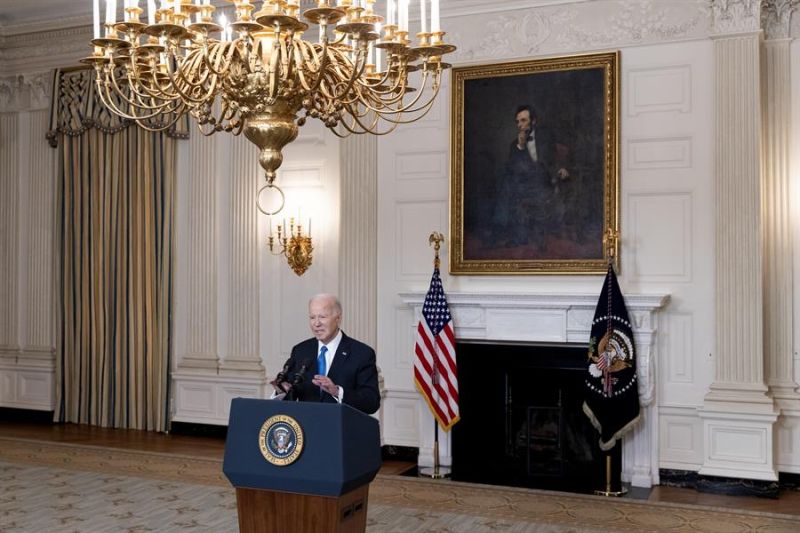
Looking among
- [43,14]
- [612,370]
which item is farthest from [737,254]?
[43,14]

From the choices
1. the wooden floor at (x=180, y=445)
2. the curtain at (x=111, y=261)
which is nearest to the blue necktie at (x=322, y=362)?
the wooden floor at (x=180, y=445)

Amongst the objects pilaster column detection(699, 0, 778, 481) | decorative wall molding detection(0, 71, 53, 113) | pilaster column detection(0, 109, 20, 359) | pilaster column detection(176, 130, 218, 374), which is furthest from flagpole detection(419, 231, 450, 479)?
pilaster column detection(0, 109, 20, 359)

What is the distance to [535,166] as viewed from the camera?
7.96 metres

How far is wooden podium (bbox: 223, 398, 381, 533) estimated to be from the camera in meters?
3.84

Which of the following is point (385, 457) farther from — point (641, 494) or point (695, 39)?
point (695, 39)

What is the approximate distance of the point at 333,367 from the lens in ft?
15.1

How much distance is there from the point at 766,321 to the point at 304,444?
4951mm

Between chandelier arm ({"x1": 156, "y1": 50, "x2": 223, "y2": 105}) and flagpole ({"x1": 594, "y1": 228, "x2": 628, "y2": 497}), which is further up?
chandelier arm ({"x1": 156, "y1": 50, "x2": 223, "y2": 105})

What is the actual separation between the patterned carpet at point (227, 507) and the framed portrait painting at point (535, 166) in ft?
6.72

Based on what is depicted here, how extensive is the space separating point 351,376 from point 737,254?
4051 millimetres

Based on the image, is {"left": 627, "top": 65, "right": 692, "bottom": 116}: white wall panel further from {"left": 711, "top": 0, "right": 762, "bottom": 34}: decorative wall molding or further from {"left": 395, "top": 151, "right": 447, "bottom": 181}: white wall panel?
{"left": 395, "top": 151, "right": 447, "bottom": 181}: white wall panel

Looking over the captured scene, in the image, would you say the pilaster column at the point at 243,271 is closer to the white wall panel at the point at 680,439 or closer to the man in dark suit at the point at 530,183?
the man in dark suit at the point at 530,183

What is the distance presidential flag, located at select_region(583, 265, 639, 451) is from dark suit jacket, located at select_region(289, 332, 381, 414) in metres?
3.22

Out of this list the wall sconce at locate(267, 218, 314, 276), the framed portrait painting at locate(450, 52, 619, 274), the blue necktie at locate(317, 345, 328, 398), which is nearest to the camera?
the blue necktie at locate(317, 345, 328, 398)
